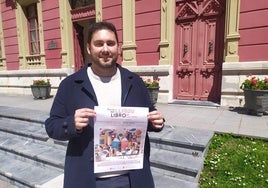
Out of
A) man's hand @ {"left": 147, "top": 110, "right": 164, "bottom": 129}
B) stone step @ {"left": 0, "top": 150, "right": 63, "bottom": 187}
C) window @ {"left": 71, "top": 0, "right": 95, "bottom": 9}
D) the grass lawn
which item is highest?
window @ {"left": 71, "top": 0, "right": 95, "bottom": 9}

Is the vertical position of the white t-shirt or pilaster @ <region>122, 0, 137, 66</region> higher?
pilaster @ <region>122, 0, 137, 66</region>

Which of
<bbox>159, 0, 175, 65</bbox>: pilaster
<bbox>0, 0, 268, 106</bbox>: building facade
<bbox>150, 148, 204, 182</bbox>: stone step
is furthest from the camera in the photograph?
<bbox>159, 0, 175, 65</bbox>: pilaster

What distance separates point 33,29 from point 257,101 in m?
10.4

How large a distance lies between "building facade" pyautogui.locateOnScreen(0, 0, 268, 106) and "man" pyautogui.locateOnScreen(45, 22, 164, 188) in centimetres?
493

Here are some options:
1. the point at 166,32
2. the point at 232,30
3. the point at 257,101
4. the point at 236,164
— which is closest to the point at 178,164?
the point at 236,164

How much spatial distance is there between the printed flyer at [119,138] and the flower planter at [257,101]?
456cm

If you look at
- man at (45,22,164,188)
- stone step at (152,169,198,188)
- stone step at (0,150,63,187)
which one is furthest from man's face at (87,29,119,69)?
stone step at (0,150,63,187)

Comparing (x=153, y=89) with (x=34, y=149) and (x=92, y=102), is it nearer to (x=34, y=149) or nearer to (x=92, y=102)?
(x=34, y=149)

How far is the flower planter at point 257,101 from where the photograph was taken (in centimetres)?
521

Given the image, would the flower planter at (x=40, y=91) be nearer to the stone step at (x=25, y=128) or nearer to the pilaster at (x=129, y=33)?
the stone step at (x=25, y=128)

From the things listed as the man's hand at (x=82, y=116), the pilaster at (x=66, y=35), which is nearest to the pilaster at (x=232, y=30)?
the man's hand at (x=82, y=116)

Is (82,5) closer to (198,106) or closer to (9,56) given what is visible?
(9,56)

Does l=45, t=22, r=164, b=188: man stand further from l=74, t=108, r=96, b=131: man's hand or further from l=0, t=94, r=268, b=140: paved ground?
l=0, t=94, r=268, b=140: paved ground

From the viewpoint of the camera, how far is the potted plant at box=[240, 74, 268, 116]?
522 cm
